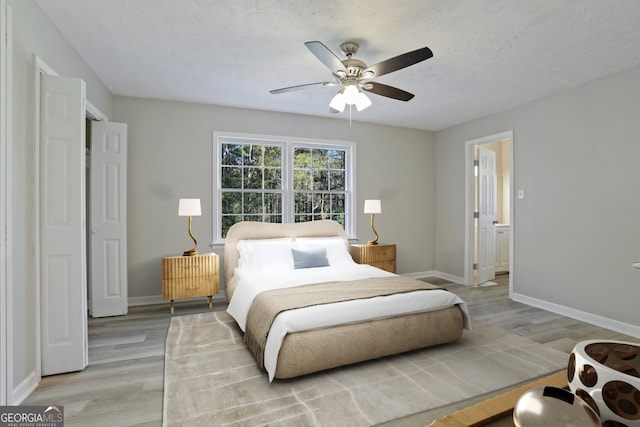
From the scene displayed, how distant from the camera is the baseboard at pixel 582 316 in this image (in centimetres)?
315

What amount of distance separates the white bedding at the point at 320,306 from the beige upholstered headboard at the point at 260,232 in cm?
38

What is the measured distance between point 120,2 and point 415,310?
3.20 metres

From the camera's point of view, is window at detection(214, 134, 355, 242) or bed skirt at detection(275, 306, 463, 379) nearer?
bed skirt at detection(275, 306, 463, 379)

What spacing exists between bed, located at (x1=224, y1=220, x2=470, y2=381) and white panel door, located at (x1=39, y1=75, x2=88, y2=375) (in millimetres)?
1305

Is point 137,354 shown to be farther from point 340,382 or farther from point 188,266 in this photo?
point 340,382

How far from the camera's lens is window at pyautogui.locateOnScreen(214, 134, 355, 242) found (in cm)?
458

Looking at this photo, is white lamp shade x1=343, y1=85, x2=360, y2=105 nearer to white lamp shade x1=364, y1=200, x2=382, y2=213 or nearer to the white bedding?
the white bedding

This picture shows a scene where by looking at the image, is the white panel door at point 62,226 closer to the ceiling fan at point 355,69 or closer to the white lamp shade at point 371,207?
the ceiling fan at point 355,69

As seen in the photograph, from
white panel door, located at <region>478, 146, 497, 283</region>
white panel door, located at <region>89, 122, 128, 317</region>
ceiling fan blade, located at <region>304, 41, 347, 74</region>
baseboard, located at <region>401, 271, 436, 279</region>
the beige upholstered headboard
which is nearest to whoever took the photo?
ceiling fan blade, located at <region>304, 41, 347, 74</region>

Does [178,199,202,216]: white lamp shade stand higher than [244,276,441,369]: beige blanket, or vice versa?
[178,199,202,216]: white lamp shade

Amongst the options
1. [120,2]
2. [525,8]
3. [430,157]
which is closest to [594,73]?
[525,8]

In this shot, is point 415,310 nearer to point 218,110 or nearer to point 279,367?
point 279,367

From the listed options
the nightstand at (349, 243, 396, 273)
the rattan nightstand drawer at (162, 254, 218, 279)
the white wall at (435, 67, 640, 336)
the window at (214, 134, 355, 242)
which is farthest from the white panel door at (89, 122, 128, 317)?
the white wall at (435, 67, 640, 336)

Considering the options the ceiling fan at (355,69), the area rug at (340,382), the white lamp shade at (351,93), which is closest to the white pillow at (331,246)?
the area rug at (340,382)
